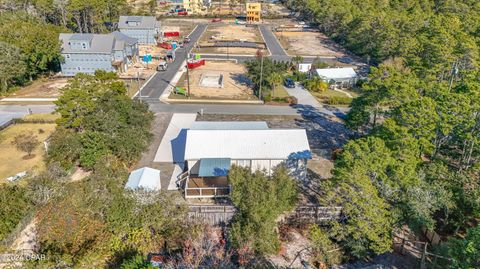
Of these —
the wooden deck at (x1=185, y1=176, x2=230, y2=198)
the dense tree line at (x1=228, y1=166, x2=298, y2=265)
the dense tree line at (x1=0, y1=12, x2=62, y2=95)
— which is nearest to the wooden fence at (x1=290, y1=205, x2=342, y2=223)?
the dense tree line at (x1=228, y1=166, x2=298, y2=265)

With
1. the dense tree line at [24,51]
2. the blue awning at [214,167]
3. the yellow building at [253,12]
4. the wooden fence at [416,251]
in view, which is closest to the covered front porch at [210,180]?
the blue awning at [214,167]

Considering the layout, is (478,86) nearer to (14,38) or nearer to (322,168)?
(322,168)

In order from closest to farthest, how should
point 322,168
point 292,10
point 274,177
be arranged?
point 274,177, point 322,168, point 292,10

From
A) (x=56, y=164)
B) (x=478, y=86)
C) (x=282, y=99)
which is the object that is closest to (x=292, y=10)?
(x=282, y=99)

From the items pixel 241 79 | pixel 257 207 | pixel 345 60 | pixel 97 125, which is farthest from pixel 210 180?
pixel 345 60

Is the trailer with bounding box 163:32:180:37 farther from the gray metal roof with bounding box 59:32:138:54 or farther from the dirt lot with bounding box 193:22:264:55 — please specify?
the gray metal roof with bounding box 59:32:138:54
